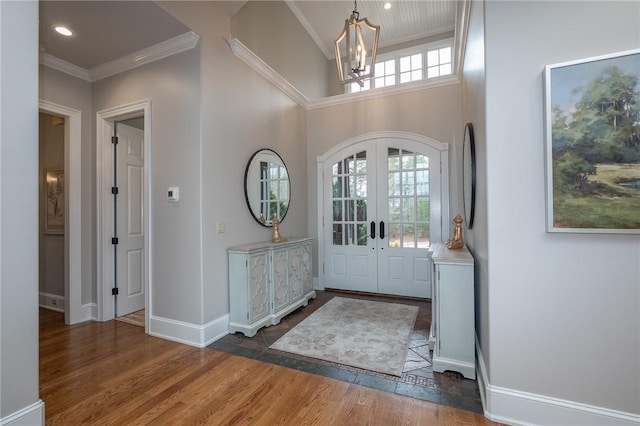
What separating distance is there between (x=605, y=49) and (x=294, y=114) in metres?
3.71

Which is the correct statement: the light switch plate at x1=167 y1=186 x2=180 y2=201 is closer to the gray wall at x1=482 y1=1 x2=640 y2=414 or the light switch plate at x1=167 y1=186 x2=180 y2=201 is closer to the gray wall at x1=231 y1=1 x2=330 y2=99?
the gray wall at x1=231 y1=1 x2=330 y2=99

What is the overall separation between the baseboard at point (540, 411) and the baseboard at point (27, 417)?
2.62m

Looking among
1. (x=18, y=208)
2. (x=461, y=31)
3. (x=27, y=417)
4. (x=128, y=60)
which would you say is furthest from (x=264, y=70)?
(x=27, y=417)

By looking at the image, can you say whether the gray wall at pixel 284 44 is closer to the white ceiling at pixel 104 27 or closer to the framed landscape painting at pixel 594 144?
the white ceiling at pixel 104 27

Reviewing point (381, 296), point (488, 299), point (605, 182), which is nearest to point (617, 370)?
point (488, 299)

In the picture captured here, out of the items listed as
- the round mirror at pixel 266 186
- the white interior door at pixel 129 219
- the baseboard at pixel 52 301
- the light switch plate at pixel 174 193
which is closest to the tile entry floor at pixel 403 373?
the round mirror at pixel 266 186

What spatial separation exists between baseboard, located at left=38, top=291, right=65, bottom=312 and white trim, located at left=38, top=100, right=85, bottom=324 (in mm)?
630

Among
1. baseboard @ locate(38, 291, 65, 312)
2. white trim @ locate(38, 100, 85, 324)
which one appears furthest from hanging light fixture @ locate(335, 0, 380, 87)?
baseboard @ locate(38, 291, 65, 312)

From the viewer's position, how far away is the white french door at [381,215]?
4258mm

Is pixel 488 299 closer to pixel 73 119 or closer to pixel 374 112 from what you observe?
pixel 374 112

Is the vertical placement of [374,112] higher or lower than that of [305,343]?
higher

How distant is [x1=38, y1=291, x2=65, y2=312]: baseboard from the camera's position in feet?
12.5

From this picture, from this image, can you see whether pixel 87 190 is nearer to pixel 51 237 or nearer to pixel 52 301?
pixel 51 237

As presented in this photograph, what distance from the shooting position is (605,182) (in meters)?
1.49
